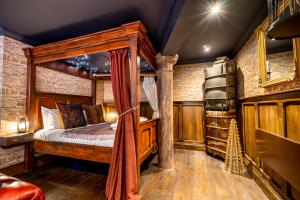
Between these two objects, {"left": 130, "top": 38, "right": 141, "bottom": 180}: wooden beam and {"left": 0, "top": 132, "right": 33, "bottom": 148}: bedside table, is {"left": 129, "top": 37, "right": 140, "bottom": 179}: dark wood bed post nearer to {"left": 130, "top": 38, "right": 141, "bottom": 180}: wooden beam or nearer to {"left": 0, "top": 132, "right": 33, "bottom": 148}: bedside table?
{"left": 130, "top": 38, "right": 141, "bottom": 180}: wooden beam

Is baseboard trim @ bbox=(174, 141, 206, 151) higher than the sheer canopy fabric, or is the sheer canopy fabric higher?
the sheer canopy fabric

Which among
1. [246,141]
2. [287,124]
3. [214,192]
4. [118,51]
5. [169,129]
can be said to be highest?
[118,51]

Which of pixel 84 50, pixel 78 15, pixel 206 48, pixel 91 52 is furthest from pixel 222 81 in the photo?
pixel 78 15

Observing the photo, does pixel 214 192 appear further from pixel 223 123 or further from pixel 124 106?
pixel 124 106

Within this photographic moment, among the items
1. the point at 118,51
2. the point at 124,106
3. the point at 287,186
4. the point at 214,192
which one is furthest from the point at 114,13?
the point at 287,186

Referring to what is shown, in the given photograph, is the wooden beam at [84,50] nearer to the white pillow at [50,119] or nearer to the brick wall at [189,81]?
the white pillow at [50,119]

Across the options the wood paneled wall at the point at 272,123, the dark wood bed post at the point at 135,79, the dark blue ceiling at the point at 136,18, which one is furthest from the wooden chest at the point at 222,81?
the dark wood bed post at the point at 135,79

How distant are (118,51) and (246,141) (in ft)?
9.93

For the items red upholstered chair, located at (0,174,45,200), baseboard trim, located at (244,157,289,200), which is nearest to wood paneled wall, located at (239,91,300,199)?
baseboard trim, located at (244,157,289,200)

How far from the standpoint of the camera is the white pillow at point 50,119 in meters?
2.86

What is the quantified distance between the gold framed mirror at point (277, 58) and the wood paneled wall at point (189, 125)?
82.1 inches

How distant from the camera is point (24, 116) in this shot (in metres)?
2.79

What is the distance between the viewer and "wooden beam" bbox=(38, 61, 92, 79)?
3213mm

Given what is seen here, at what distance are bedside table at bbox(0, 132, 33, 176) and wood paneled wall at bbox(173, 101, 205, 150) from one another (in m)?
3.45
